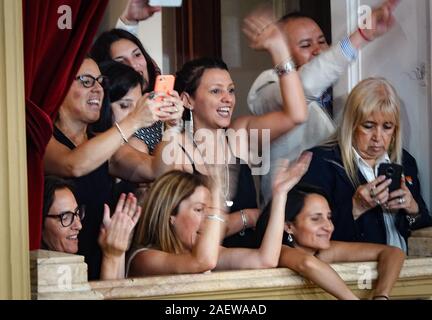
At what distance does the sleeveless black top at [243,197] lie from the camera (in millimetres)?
4887

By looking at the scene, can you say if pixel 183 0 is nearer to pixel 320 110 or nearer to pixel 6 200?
pixel 320 110

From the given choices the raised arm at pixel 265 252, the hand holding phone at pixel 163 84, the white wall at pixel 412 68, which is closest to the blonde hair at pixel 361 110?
the white wall at pixel 412 68

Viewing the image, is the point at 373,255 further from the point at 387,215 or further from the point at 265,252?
the point at 265,252

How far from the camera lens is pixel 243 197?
16.2 feet

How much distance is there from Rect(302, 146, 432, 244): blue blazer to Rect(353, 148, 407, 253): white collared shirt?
0.07 ft

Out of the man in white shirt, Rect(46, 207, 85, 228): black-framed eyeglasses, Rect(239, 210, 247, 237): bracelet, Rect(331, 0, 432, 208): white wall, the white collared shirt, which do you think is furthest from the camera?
Rect(331, 0, 432, 208): white wall

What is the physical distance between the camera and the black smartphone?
5262 mm

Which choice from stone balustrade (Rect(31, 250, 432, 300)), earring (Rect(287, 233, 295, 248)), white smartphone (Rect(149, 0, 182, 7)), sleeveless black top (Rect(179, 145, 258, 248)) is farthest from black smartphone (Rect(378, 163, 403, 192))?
white smartphone (Rect(149, 0, 182, 7))

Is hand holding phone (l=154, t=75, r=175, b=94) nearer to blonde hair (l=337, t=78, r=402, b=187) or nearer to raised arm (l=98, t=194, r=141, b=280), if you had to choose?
raised arm (l=98, t=194, r=141, b=280)

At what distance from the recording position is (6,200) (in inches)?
165

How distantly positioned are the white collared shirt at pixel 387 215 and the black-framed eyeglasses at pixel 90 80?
4.41 feet

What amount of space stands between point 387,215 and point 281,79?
898 millimetres

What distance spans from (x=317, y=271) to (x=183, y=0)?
140 centimetres

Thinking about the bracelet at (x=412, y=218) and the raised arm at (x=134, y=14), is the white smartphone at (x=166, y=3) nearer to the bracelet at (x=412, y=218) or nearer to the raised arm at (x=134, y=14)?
the raised arm at (x=134, y=14)
